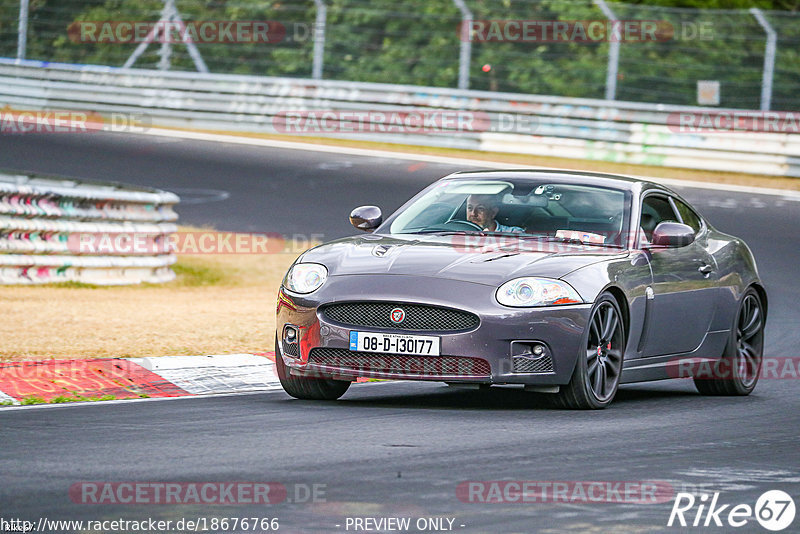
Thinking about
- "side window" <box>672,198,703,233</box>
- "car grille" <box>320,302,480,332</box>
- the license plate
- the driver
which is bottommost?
the license plate

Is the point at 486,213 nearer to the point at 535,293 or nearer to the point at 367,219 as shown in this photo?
the point at 367,219

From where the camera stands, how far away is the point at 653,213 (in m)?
9.84

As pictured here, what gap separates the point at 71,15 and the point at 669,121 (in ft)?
37.8

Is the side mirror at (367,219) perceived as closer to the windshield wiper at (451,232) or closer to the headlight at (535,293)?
the windshield wiper at (451,232)

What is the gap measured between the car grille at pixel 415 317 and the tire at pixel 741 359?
8.16 feet

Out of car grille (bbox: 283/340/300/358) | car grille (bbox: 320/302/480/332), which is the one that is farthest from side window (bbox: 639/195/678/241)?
car grille (bbox: 283/340/300/358)

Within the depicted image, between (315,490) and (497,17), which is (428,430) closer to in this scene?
(315,490)

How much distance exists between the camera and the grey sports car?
8.11 metres

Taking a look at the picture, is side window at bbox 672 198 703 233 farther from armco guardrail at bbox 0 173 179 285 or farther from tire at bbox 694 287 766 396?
armco guardrail at bbox 0 173 179 285

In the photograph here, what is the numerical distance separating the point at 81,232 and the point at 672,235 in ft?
24.0

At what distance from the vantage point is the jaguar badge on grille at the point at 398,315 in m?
8.15

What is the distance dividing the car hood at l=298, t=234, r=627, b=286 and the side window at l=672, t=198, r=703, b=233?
4.53 ft

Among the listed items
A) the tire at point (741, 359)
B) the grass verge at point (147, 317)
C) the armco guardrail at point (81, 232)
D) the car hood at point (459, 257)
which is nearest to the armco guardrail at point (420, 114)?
the grass verge at point (147, 317)

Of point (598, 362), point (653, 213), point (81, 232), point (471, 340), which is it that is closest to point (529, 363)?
point (471, 340)
